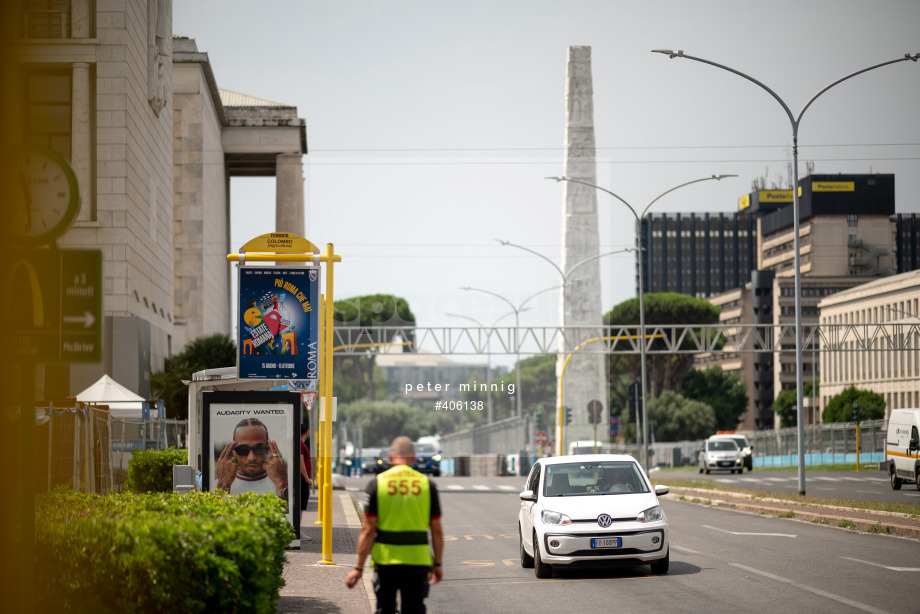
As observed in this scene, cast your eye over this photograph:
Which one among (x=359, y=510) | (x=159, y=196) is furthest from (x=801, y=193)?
(x=359, y=510)

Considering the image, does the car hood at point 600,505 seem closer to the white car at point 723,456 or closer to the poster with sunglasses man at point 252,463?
the poster with sunglasses man at point 252,463

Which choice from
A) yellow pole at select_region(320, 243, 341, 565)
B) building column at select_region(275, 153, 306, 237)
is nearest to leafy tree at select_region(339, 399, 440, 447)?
building column at select_region(275, 153, 306, 237)

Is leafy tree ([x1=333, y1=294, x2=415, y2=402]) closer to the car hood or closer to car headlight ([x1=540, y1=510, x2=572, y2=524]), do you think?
the car hood

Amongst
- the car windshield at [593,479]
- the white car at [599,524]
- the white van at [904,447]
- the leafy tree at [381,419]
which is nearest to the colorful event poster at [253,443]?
the white car at [599,524]

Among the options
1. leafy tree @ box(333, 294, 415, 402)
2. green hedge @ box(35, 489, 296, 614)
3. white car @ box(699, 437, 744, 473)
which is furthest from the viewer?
leafy tree @ box(333, 294, 415, 402)

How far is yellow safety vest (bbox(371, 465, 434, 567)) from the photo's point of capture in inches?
321

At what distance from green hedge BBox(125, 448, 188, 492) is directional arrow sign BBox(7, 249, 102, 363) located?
15.6m

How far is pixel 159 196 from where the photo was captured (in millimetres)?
48406

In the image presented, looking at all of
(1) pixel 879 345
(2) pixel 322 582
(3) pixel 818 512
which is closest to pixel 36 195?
(2) pixel 322 582

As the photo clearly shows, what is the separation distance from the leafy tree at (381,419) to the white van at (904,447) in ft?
257

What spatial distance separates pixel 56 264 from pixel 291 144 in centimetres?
6467

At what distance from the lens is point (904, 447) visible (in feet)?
112

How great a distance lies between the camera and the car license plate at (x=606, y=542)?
14414 millimetres

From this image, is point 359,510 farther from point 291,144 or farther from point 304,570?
point 291,144
